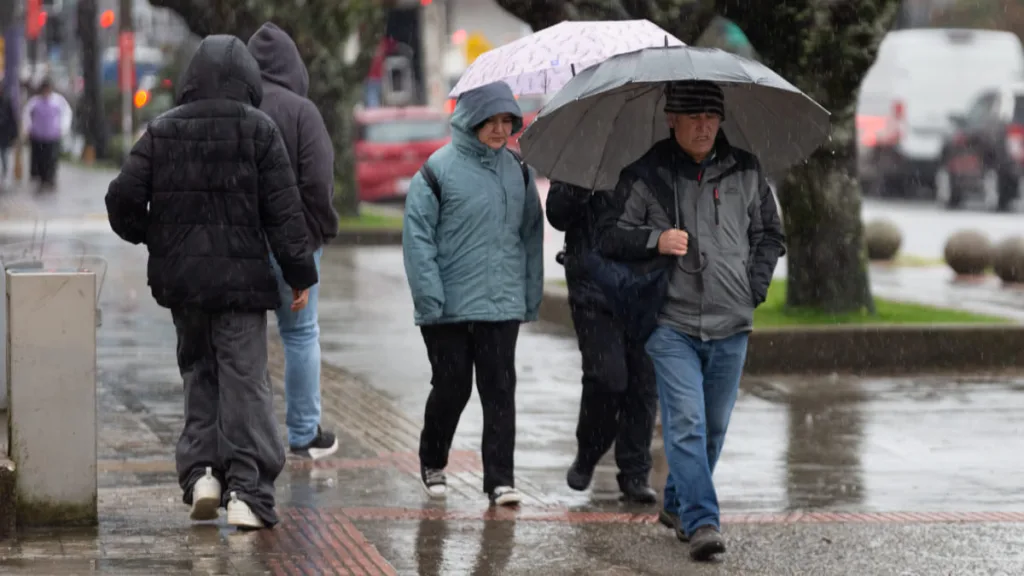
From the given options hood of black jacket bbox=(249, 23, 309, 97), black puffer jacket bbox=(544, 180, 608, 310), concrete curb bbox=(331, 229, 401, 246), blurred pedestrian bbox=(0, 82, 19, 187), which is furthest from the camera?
blurred pedestrian bbox=(0, 82, 19, 187)

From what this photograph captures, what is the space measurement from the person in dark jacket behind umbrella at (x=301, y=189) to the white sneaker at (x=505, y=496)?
3.95ft

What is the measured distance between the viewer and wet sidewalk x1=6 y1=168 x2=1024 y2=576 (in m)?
6.91

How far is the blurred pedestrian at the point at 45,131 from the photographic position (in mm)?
32344

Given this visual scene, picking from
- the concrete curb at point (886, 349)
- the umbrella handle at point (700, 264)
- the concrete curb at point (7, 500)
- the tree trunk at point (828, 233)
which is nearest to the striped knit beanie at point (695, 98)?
the umbrella handle at point (700, 264)

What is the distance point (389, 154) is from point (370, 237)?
7.24 metres

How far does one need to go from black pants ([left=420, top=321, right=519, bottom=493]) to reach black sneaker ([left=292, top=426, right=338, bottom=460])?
1.10 m

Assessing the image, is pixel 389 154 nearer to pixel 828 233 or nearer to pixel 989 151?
pixel 989 151

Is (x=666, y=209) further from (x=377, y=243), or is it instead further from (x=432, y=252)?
(x=377, y=243)

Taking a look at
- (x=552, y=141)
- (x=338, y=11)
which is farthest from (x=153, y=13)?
(x=552, y=141)

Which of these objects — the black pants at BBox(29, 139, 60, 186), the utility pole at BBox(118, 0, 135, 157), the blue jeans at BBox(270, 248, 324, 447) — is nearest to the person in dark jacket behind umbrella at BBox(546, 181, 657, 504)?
the blue jeans at BBox(270, 248, 324, 447)

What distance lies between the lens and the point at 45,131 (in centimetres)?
3228

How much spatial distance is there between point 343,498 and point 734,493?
1655mm

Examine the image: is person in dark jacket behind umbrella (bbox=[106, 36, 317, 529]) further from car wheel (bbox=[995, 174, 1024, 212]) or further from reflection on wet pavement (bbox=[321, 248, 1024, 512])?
car wheel (bbox=[995, 174, 1024, 212])

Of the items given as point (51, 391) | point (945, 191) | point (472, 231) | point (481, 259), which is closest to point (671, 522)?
point (481, 259)
